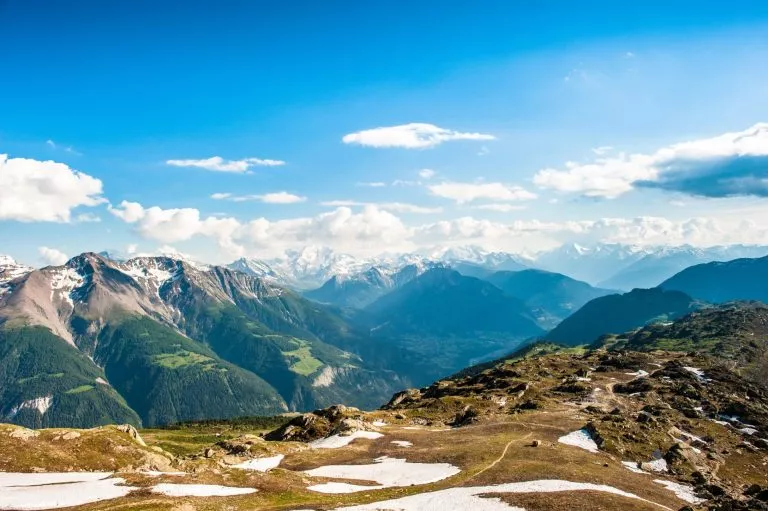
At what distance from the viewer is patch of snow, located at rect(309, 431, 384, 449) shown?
3442 inches

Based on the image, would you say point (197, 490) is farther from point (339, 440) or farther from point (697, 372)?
point (697, 372)

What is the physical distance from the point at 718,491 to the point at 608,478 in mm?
16369

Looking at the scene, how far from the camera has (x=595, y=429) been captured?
90.2m

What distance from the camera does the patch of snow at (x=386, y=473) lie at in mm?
59938

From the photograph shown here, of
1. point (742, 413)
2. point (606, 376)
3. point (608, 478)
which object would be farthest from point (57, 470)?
point (606, 376)

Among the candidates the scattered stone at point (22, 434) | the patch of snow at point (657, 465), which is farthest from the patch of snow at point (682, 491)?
the scattered stone at point (22, 434)

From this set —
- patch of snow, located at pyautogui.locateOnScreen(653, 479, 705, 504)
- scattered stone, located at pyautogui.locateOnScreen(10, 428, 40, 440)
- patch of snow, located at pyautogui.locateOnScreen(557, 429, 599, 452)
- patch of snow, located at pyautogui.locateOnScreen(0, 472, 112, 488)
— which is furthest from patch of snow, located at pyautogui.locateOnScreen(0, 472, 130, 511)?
patch of snow, located at pyautogui.locateOnScreen(557, 429, 599, 452)

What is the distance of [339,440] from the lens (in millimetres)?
90312

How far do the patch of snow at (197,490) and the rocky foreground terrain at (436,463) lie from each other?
0.20 m

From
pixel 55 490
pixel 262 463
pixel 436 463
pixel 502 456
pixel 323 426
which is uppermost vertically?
pixel 55 490

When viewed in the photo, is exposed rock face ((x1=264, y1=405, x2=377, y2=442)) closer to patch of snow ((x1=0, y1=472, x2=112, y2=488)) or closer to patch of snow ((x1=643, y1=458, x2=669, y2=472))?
patch of snow ((x1=0, y1=472, x2=112, y2=488))

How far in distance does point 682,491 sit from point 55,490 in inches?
2934

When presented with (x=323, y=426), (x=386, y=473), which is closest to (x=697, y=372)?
(x=323, y=426)

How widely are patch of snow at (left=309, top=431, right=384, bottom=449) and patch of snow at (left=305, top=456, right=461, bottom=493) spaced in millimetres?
15886
